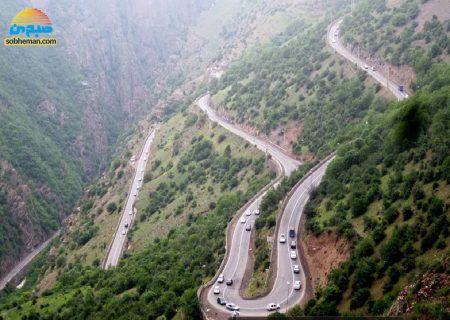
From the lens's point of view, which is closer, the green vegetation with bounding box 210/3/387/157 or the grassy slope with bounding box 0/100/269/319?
the grassy slope with bounding box 0/100/269/319

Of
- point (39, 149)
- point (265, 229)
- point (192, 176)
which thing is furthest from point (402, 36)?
point (39, 149)

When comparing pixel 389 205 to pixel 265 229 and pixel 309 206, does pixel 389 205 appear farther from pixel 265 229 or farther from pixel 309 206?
pixel 265 229

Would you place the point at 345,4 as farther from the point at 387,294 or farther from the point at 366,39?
the point at 387,294

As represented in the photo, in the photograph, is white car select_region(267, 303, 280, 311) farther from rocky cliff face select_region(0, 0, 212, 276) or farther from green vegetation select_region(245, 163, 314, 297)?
rocky cliff face select_region(0, 0, 212, 276)

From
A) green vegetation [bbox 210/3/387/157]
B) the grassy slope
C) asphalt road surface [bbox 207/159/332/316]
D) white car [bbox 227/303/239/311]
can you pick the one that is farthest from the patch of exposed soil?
green vegetation [bbox 210/3/387/157]

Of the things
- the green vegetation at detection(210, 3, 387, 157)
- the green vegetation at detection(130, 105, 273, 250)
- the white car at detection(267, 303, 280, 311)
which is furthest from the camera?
the green vegetation at detection(130, 105, 273, 250)
